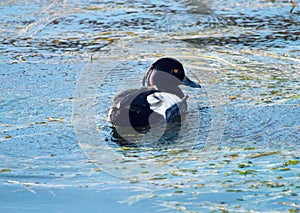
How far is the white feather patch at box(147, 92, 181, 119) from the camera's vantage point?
8008 millimetres

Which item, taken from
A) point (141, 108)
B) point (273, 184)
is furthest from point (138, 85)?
point (273, 184)

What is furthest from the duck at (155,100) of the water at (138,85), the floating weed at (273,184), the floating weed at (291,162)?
the floating weed at (273,184)

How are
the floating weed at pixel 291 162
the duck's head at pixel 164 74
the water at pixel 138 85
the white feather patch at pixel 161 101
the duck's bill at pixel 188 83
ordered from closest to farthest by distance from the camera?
the water at pixel 138 85, the floating weed at pixel 291 162, the white feather patch at pixel 161 101, the duck's head at pixel 164 74, the duck's bill at pixel 188 83

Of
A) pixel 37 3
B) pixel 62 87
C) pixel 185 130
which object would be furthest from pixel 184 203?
pixel 37 3

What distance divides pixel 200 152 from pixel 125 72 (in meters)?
3.01

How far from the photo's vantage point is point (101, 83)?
30.6 ft

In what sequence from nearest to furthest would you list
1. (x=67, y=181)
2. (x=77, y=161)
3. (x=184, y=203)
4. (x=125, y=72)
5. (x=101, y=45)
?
(x=184, y=203) → (x=67, y=181) → (x=77, y=161) → (x=125, y=72) → (x=101, y=45)

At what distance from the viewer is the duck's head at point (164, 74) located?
872 centimetres

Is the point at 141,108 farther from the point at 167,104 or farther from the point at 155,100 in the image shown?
the point at 167,104

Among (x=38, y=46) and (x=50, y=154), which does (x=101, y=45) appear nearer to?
(x=38, y=46)

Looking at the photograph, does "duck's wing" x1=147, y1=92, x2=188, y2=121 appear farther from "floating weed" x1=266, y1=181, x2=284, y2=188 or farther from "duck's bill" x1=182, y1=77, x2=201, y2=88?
"floating weed" x1=266, y1=181, x2=284, y2=188

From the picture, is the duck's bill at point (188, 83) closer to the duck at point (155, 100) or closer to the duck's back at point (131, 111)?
the duck at point (155, 100)

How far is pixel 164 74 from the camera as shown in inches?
344

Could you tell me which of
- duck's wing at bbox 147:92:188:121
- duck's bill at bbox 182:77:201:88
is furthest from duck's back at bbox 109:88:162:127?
duck's bill at bbox 182:77:201:88
